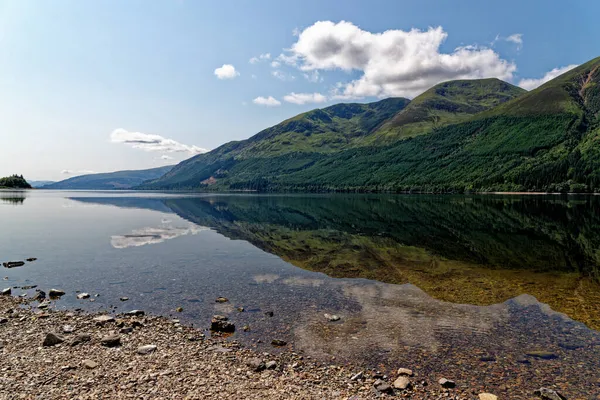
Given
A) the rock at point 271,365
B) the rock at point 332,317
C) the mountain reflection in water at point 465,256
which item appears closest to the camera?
the rock at point 271,365

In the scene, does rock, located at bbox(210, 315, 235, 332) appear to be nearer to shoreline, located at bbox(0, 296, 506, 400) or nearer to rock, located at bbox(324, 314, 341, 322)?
shoreline, located at bbox(0, 296, 506, 400)

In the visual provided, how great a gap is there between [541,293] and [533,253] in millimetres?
19345

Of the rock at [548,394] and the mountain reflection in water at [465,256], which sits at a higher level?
the rock at [548,394]

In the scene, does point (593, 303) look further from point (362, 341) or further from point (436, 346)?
point (362, 341)

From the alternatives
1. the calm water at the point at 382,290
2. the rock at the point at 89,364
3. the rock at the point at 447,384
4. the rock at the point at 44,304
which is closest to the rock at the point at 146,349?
the rock at the point at 89,364

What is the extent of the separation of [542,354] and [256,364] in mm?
13498

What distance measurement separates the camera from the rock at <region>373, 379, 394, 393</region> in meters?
13.0

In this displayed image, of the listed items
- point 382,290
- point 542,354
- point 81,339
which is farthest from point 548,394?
point 81,339

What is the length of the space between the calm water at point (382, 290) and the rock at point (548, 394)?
1.67 ft

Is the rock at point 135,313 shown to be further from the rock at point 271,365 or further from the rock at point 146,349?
the rock at point 271,365

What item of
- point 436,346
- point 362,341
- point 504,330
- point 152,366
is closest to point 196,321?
point 152,366

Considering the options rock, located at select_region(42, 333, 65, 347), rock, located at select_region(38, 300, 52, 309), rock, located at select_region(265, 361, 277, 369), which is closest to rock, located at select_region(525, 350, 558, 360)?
rock, located at select_region(265, 361, 277, 369)

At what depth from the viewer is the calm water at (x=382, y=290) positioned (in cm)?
1602

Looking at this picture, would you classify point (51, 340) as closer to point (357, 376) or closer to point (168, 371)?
point (168, 371)
